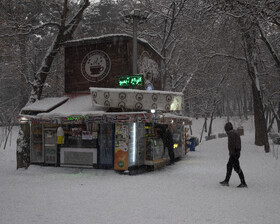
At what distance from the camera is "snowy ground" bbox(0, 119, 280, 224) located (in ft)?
20.1

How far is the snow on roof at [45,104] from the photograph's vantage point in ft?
43.1

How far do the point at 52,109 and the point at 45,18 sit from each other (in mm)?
22825

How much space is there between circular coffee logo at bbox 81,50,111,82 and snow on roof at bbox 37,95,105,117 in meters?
1.08

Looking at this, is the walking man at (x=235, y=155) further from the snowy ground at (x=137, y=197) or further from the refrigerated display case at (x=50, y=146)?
the refrigerated display case at (x=50, y=146)

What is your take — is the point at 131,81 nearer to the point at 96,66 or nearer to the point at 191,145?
the point at 96,66

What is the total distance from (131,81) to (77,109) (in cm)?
262

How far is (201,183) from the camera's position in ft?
32.6

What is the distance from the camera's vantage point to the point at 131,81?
12.5 metres

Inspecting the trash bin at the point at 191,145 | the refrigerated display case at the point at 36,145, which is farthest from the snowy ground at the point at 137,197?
the trash bin at the point at 191,145

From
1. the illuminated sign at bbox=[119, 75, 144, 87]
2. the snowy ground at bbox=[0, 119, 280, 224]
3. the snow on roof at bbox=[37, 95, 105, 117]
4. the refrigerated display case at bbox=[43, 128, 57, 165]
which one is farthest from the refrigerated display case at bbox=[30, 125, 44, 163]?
the illuminated sign at bbox=[119, 75, 144, 87]

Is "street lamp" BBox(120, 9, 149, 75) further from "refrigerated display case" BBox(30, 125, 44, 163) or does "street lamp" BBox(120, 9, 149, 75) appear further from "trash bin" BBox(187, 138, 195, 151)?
"trash bin" BBox(187, 138, 195, 151)

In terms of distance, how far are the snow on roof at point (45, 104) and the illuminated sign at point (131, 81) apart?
3246 mm

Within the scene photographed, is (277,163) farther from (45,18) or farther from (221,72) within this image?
(45,18)

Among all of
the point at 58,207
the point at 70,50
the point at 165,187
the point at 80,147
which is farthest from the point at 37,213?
the point at 70,50
